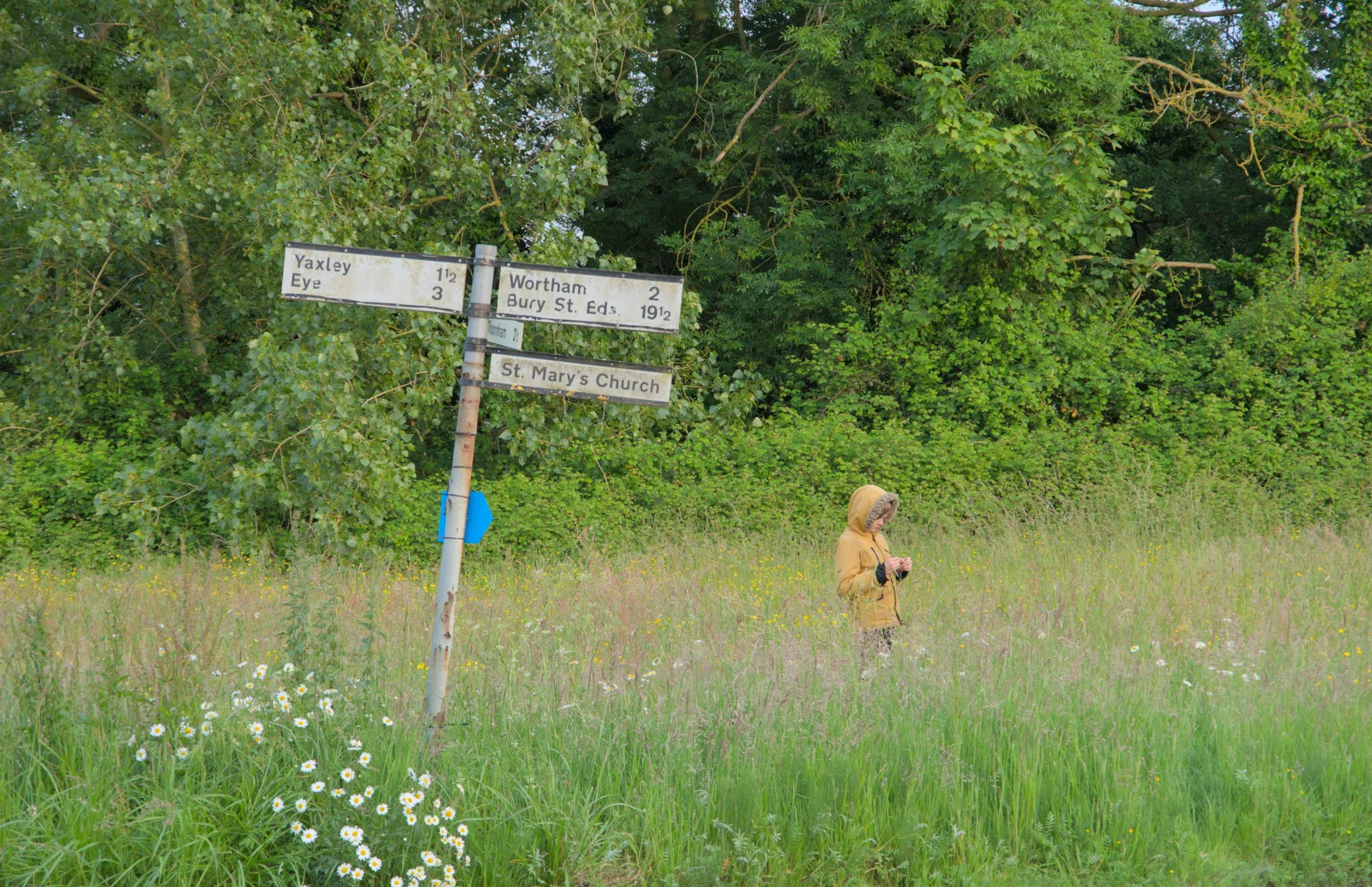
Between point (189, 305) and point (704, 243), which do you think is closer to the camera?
point (189, 305)

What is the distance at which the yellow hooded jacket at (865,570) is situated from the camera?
5754mm

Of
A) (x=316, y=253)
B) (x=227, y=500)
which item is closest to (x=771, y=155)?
(x=227, y=500)

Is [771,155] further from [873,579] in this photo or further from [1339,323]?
[873,579]

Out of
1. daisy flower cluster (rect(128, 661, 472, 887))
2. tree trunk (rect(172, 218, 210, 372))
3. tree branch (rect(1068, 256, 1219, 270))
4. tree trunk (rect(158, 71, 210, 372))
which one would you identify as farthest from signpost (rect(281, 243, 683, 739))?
tree branch (rect(1068, 256, 1219, 270))

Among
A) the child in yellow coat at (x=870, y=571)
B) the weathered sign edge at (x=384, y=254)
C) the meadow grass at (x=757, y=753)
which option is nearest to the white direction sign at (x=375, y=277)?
the weathered sign edge at (x=384, y=254)

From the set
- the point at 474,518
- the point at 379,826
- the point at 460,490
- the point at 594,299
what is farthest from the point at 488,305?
the point at 379,826

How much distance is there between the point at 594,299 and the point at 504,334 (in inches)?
15.6

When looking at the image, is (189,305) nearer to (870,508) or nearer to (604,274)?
(870,508)

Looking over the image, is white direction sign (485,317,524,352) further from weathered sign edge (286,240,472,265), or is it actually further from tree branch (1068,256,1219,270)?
tree branch (1068,256,1219,270)

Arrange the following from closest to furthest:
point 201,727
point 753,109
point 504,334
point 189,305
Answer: point 201,727 → point 504,334 → point 189,305 → point 753,109

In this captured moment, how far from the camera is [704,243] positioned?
48.9 feet

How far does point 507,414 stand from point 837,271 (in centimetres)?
534

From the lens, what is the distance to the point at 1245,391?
13227mm

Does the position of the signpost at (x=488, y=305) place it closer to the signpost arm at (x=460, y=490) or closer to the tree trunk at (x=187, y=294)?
the signpost arm at (x=460, y=490)
